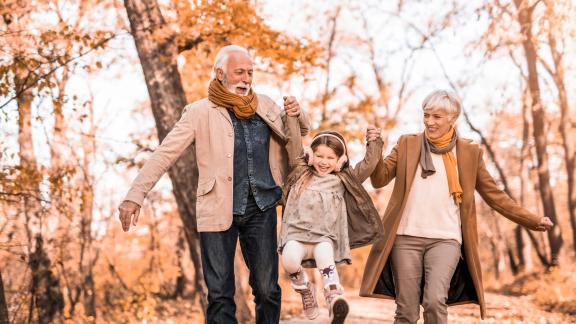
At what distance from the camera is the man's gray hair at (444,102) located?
18.1ft

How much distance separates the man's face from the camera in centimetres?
514

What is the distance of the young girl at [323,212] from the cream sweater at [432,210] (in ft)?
→ 1.22

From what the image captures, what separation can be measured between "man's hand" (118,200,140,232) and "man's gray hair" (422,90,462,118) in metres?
A: 2.27

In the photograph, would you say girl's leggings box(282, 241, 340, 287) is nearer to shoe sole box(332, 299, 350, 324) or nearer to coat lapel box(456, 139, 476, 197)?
shoe sole box(332, 299, 350, 324)

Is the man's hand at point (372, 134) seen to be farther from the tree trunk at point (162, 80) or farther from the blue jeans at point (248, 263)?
the tree trunk at point (162, 80)

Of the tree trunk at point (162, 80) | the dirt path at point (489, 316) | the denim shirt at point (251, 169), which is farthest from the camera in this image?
the dirt path at point (489, 316)

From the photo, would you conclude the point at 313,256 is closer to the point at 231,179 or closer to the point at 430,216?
the point at 231,179

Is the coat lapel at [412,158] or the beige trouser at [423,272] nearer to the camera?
the beige trouser at [423,272]

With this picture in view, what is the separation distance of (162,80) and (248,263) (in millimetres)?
5255

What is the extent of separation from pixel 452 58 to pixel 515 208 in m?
16.5

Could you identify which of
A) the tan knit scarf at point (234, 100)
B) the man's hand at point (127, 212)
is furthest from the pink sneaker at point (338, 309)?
the tan knit scarf at point (234, 100)

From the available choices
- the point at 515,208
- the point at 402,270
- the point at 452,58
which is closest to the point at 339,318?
the point at 402,270

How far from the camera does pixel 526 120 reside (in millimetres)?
24484

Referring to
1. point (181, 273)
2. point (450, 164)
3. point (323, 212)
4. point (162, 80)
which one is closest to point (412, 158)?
point (450, 164)
